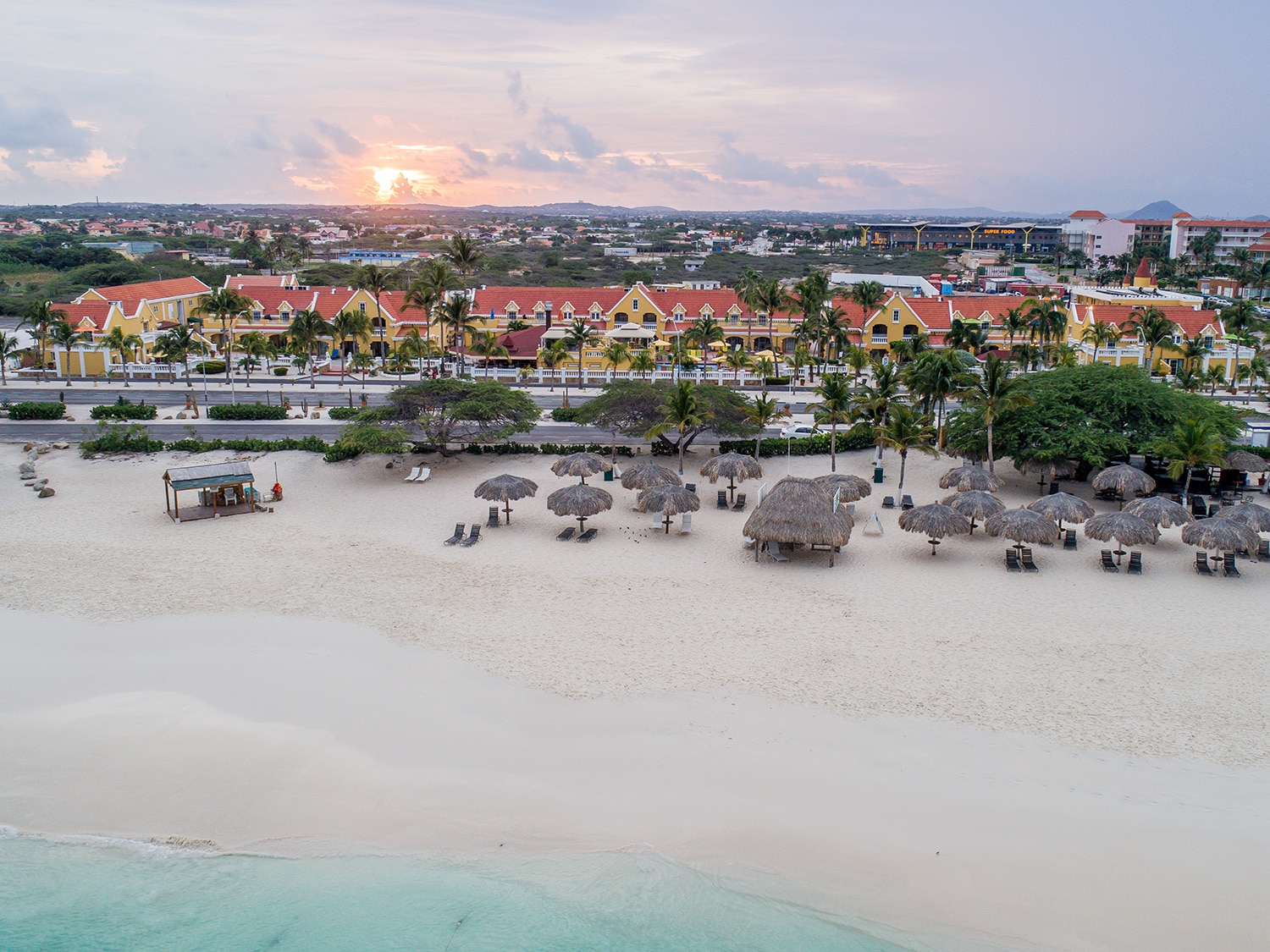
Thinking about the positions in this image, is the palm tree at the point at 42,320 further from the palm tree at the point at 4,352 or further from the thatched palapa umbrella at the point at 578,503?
the thatched palapa umbrella at the point at 578,503

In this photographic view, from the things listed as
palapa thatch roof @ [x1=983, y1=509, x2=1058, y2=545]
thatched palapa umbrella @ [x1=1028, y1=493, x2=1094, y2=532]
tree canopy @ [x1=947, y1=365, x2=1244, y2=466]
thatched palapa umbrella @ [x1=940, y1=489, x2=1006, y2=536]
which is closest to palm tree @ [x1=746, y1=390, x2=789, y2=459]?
tree canopy @ [x1=947, y1=365, x2=1244, y2=466]

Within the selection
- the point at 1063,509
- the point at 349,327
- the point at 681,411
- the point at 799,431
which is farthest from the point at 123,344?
the point at 1063,509

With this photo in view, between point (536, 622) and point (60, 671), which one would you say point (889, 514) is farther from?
point (60, 671)

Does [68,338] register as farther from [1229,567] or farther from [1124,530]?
[1229,567]

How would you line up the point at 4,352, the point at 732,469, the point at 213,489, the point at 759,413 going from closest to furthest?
1. the point at 213,489
2. the point at 732,469
3. the point at 759,413
4. the point at 4,352

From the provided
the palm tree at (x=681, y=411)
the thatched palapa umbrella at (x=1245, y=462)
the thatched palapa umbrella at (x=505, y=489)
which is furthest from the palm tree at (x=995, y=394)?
the thatched palapa umbrella at (x=505, y=489)

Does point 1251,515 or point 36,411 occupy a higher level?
point 36,411
